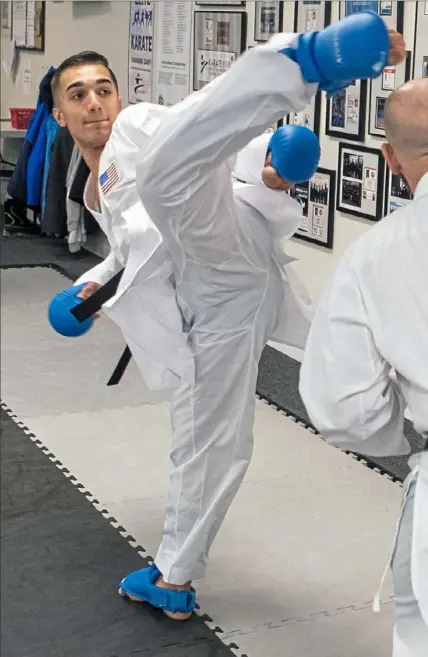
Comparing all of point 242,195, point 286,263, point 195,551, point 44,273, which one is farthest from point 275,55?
point 44,273

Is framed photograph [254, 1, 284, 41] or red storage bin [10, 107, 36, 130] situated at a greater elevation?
framed photograph [254, 1, 284, 41]

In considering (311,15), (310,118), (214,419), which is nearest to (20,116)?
(311,15)

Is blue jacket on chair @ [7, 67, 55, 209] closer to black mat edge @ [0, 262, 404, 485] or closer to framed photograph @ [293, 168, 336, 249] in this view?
black mat edge @ [0, 262, 404, 485]

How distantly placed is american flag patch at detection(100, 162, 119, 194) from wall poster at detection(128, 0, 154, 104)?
18 centimetres

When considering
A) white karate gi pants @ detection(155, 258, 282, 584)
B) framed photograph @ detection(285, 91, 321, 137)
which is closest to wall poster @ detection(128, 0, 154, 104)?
white karate gi pants @ detection(155, 258, 282, 584)

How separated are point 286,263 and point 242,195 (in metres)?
0.19

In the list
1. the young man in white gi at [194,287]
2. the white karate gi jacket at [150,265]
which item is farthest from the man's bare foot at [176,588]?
the white karate gi jacket at [150,265]

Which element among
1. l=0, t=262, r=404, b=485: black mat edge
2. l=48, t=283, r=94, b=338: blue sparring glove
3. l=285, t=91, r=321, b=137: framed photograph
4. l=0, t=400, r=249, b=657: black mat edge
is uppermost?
l=285, t=91, r=321, b=137: framed photograph

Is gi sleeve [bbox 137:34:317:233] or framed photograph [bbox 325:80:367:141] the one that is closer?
gi sleeve [bbox 137:34:317:233]

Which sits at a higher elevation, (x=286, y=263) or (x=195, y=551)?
(x=286, y=263)

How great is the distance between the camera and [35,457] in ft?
9.23

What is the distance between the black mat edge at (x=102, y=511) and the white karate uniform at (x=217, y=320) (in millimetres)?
107

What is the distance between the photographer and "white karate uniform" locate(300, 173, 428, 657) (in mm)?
1191

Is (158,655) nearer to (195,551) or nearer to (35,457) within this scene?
(195,551)
